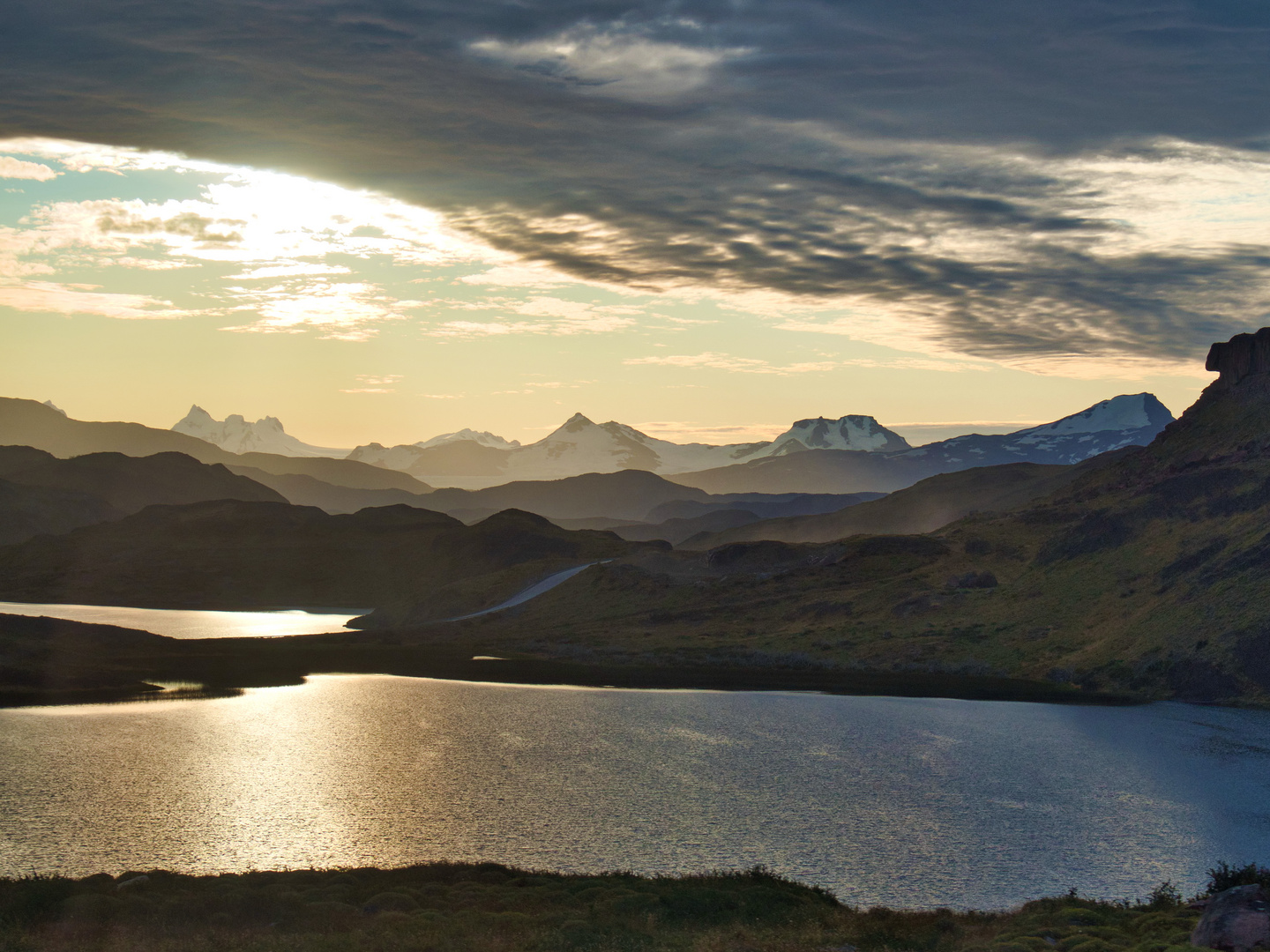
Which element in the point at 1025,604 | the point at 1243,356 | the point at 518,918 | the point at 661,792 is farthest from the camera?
the point at 1243,356

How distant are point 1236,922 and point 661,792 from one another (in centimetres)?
3414

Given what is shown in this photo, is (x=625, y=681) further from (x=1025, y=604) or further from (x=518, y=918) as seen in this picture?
(x=518, y=918)

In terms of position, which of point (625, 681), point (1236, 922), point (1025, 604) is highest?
point (1025, 604)

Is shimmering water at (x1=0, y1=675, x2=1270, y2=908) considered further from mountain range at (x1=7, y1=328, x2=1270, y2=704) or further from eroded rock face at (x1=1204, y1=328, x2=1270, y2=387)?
eroded rock face at (x1=1204, y1=328, x2=1270, y2=387)

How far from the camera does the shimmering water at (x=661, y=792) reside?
50.6 metres

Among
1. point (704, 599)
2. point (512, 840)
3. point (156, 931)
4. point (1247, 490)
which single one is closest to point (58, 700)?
point (512, 840)

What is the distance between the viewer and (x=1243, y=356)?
18012cm

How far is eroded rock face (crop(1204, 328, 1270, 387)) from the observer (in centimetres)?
17650

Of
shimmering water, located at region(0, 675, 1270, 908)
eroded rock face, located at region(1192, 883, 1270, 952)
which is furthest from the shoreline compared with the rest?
eroded rock face, located at region(1192, 883, 1270, 952)

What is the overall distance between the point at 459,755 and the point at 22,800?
26778 millimetres

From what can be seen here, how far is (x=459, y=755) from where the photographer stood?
74.5 m

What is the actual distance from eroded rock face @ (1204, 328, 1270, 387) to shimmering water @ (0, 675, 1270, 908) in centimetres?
9993

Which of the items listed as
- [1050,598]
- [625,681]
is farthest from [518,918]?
[1050,598]

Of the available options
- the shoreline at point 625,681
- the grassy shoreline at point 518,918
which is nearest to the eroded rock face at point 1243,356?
the shoreline at point 625,681
